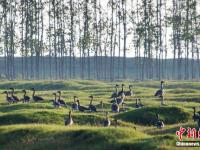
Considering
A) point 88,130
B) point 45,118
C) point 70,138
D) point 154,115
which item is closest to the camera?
point 70,138

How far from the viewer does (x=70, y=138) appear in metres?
31.1

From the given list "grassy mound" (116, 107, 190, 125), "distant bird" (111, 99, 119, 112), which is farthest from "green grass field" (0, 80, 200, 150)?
"distant bird" (111, 99, 119, 112)

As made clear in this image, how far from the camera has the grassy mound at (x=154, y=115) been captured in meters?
42.8

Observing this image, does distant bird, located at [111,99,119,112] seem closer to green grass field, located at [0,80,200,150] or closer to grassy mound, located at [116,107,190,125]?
green grass field, located at [0,80,200,150]

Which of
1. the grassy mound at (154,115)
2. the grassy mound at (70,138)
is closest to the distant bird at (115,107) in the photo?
the grassy mound at (154,115)

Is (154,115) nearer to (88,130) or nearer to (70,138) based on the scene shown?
(88,130)

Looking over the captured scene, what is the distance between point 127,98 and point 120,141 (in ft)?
105

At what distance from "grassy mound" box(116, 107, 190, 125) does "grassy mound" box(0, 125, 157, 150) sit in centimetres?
1080

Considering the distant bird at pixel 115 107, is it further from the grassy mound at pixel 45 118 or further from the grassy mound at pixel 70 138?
the grassy mound at pixel 70 138

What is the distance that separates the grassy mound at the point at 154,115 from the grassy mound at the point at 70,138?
1080cm

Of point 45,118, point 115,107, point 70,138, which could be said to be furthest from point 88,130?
point 115,107

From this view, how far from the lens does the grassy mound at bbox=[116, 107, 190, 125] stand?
42750mm

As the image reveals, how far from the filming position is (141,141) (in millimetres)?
28234

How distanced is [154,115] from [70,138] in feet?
44.7
